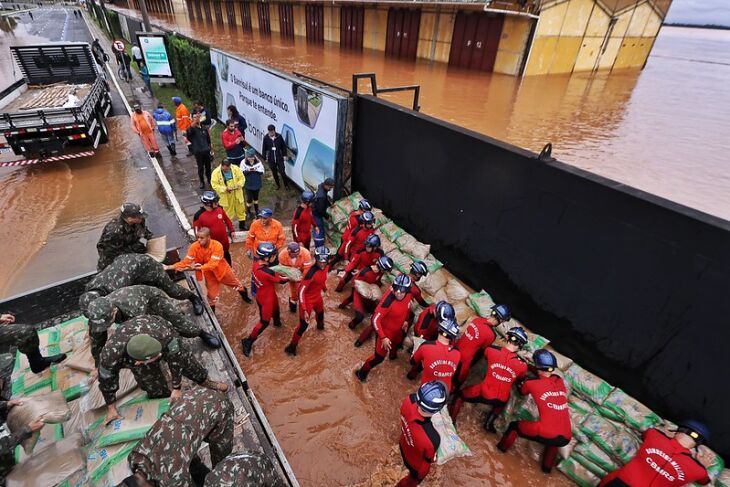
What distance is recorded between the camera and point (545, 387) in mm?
3375

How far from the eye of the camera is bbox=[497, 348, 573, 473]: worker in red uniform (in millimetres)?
3324

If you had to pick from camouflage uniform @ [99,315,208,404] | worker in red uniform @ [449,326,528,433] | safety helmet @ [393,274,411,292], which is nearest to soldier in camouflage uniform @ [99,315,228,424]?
camouflage uniform @ [99,315,208,404]

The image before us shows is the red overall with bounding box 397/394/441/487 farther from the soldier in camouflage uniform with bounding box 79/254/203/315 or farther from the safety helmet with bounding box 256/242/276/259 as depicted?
the soldier in camouflage uniform with bounding box 79/254/203/315

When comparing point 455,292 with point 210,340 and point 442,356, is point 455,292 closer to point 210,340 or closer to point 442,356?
point 442,356

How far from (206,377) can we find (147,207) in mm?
5452

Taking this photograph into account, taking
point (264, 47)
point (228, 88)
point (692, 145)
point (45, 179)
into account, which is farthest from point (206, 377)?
point (264, 47)

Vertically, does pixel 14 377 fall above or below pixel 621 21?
below

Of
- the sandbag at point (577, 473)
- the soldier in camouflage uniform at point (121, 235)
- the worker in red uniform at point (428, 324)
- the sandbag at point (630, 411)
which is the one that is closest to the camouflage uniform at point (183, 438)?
the worker in red uniform at point (428, 324)

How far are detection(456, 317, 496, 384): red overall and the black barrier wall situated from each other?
1.01 m

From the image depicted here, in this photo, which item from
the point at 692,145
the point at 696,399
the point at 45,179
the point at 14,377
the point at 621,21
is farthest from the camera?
the point at 621,21

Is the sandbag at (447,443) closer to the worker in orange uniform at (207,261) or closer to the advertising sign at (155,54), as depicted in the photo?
the worker in orange uniform at (207,261)

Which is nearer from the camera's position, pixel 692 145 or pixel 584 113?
pixel 692 145

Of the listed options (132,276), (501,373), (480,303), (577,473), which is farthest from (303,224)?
(577,473)

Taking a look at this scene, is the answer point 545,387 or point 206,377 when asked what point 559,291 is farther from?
point 206,377
